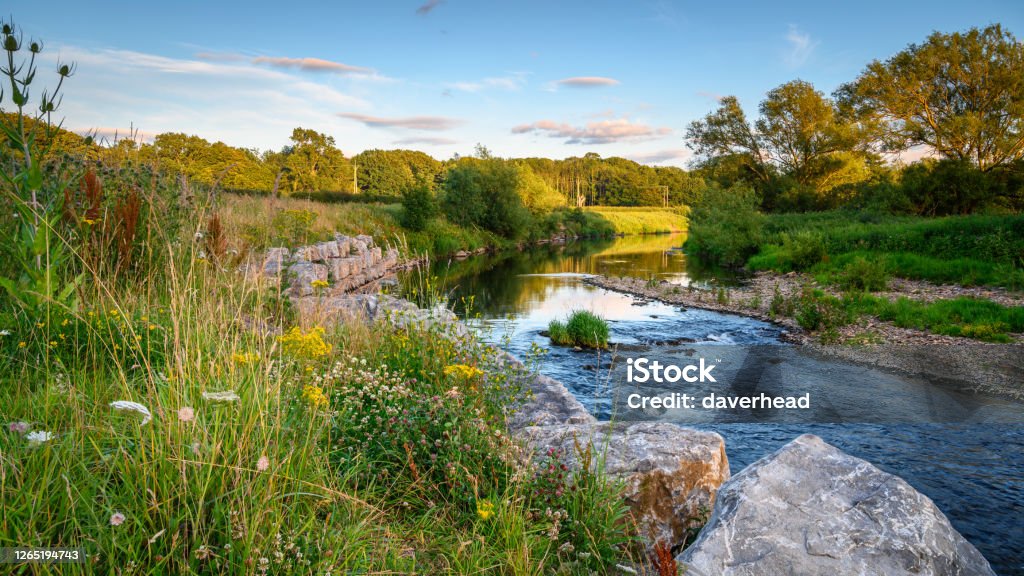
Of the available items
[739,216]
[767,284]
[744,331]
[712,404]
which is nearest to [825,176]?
[739,216]

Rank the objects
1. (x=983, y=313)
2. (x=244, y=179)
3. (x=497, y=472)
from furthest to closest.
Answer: (x=244, y=179) → (x=983, y=313) → (x=497, y=472)

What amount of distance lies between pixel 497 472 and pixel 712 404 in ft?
16.4

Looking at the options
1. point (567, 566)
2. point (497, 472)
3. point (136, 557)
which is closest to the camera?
point (136, 557)

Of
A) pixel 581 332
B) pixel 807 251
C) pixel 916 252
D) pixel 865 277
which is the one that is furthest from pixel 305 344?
pixel 807 251

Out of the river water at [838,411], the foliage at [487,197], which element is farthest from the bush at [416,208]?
the river water at [838,411]

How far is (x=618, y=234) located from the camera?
64.1 meters

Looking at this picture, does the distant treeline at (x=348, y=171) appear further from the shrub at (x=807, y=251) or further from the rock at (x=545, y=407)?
the shrub at (x=807, y=251)

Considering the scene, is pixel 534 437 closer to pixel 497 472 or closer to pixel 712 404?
pixel 497 472

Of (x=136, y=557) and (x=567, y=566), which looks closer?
(x=136, y=557)

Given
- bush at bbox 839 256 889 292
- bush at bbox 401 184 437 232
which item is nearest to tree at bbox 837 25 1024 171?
bush at bbox 839 256 889 292

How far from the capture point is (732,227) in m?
28.3

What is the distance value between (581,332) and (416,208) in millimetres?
20771

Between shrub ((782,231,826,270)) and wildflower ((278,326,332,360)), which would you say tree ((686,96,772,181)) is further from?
wildflower ((278,326,332,360))

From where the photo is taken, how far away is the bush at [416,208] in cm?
3025
